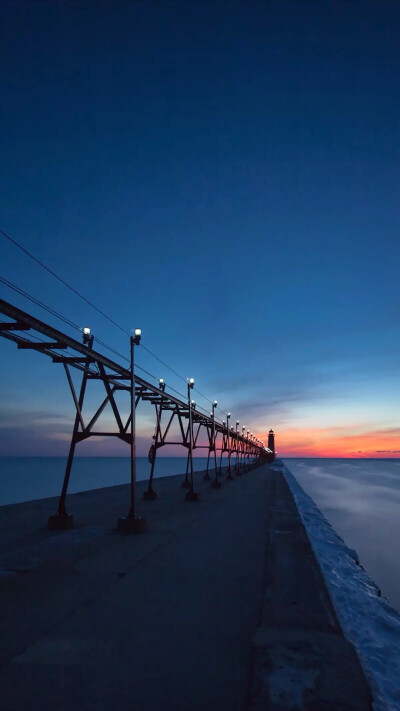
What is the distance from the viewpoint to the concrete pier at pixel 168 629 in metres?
4.72

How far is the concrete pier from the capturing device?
15.5 ft

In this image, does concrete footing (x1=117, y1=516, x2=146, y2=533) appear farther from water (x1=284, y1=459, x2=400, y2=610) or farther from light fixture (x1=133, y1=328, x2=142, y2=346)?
A: water (x1=284, y1=459, x2=400, y2=610)

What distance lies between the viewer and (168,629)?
645 centimetres

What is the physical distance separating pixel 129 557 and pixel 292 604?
4988 millimetres

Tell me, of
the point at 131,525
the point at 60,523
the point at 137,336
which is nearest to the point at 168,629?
the point at 131,525

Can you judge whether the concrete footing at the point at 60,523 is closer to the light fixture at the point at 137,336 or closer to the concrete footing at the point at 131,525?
the concrete footing at the point at 131,525

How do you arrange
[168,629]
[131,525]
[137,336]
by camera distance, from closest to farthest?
[168,629] → [131,525] → [137,336]

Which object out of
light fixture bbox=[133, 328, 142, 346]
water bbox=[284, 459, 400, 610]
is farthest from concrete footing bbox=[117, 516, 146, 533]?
water bbox=[284, 459, 400, 610]

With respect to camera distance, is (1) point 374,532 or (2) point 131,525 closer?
(2) point 131,525

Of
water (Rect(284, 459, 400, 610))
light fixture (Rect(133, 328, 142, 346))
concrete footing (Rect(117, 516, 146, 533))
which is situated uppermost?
light fixture (Rect(133, 328, 142, 346))

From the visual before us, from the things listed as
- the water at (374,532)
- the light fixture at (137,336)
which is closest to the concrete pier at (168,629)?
the light fixture at (137,336)

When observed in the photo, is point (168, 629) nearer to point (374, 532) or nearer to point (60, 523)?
point (60, 523)

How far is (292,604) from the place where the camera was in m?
7.73

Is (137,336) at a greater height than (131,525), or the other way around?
(137,336)
